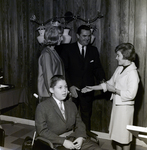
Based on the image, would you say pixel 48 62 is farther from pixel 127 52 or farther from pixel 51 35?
pixel 127 52

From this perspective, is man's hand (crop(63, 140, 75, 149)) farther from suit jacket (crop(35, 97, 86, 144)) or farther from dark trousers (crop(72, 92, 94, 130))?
dark trousers (crop(72, 92, 94, 130))

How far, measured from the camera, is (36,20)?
421 centimetres

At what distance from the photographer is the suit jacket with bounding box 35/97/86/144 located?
2.12 meters

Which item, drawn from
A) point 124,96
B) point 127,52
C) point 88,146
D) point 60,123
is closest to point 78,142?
point 88,146

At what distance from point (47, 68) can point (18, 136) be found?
5.72 feet

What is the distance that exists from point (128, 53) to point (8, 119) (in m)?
3.13

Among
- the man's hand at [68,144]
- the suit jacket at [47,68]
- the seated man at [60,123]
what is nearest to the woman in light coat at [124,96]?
the seated man at [60,123]

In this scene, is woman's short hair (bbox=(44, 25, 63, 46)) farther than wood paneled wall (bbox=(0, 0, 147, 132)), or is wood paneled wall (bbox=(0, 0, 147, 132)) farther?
wood paneled wall (bbox=(0, 0, 147, 132))

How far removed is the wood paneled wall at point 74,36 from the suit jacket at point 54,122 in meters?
1.59

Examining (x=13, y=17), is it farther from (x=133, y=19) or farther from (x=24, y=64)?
(x=133, y=19)

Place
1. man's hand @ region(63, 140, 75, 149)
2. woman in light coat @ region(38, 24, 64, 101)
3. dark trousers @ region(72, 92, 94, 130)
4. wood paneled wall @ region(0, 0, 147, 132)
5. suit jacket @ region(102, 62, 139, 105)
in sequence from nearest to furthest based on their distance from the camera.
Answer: man's hand @ region(63, 140, 75, 149) < suit jacket @ region(102, 62, 139, 105) < woman in light coat @ region(38, 24, 64, 101) < wood paneled wall @ region(0, 0, 147, 132) < dark trousers @ region(72, 92, 94, 130)

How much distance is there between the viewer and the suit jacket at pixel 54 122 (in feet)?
6.95

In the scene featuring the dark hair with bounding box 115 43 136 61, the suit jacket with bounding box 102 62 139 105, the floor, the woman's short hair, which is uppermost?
the woman's short hair

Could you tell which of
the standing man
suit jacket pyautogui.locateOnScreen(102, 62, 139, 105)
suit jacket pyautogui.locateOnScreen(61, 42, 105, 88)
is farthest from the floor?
suit jacket pyautogui.locateOnScreen(102, 62, 139, 105)
